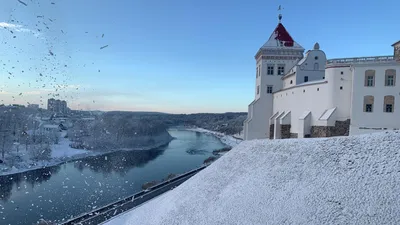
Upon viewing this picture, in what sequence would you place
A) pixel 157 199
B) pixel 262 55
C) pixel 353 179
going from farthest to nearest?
pixel 262 55 < pixel 157 199 < pixel 353 179

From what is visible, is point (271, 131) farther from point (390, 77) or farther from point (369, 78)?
point (390, 77)

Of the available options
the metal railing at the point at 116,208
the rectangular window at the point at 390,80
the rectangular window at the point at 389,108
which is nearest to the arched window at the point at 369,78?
the rectangular window at the point at 390,80

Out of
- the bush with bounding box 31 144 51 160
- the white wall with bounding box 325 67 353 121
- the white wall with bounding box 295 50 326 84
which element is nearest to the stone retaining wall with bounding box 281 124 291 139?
the white wall with bounding box 295 50 326 84

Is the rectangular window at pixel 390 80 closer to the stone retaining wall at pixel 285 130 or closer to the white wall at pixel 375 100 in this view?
the white wall at pixel 375 100

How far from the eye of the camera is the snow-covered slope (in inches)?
320

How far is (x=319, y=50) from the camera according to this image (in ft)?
77.5

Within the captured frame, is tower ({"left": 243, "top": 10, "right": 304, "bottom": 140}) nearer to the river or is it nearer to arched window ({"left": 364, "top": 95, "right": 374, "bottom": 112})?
arched window ({"left": 364, "top": 95, "right": 374, "bottom": 112})

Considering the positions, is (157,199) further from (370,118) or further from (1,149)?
(1,149)

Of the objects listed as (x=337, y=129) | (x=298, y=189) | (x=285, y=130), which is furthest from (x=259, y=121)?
(x=298, y=189)

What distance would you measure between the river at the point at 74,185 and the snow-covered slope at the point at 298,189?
10458 mm

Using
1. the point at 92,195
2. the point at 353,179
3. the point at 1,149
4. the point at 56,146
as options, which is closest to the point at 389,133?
the point at 353,179

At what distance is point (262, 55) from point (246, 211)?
20.6 meters

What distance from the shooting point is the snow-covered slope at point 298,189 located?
812 centimetres

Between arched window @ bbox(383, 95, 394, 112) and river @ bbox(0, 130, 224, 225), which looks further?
river @ bbox(0, 130, 224, 225)
